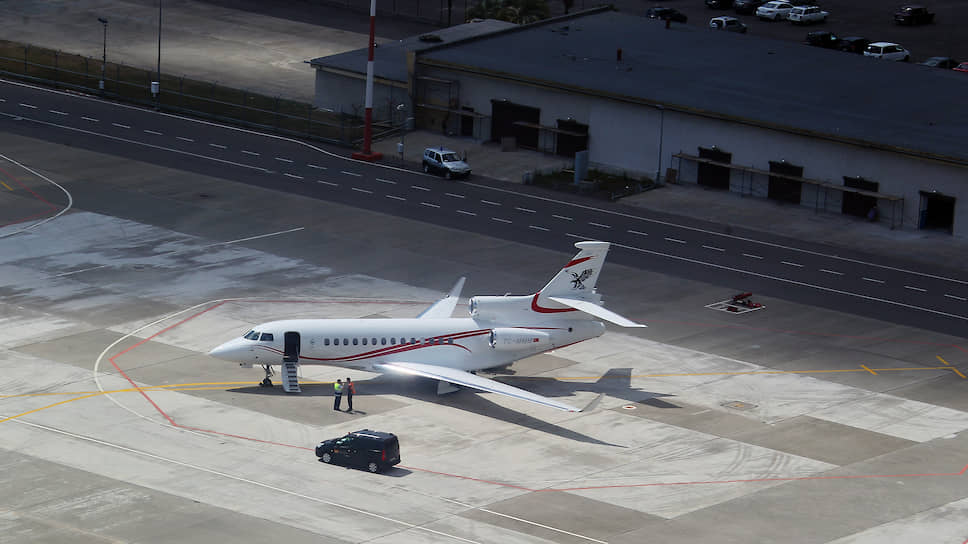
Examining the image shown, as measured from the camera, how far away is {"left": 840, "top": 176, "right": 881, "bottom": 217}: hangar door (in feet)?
353

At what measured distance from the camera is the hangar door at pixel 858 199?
353 feet

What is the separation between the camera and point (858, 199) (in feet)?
355

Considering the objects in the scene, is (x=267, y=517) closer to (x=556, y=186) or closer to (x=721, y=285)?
(x=721, y=285)

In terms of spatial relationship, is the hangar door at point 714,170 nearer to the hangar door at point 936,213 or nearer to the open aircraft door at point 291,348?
the hangar door at point 936,213

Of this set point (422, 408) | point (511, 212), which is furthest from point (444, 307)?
point (511, 212)

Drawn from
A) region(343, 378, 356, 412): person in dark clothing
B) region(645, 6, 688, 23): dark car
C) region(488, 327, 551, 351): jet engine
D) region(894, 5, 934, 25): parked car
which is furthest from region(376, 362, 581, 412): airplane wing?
region(894, 5, 934, 25): parked car

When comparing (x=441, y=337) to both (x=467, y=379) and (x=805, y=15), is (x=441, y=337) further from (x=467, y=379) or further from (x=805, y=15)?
(x=805, y=15)

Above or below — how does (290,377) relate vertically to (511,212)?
below

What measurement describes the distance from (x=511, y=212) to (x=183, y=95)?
4241 cm

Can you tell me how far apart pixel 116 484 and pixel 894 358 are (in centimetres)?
4240

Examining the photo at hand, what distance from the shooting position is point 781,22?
551 ft

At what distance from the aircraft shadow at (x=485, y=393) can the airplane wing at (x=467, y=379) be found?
1.33 m

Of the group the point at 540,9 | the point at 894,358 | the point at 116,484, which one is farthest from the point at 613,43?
the point at 116,484

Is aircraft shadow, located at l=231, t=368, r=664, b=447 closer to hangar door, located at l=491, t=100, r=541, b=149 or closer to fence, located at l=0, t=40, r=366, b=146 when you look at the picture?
hangar door, located at l=491, t=100, r=541, b=149
